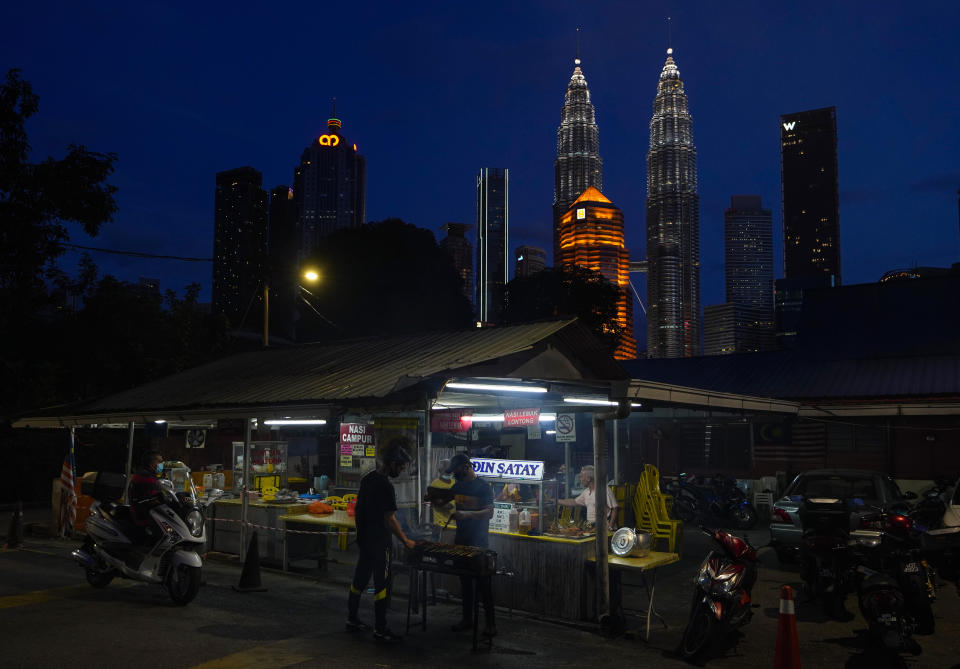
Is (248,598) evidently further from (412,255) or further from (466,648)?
(412,255)

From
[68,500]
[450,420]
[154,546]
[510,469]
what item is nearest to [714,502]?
[510,469]

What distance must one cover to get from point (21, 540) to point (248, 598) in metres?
6.94

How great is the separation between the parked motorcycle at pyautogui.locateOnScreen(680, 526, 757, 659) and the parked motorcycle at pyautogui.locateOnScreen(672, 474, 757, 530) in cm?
1102

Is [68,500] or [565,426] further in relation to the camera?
[68,500]

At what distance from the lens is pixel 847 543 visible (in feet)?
30.1

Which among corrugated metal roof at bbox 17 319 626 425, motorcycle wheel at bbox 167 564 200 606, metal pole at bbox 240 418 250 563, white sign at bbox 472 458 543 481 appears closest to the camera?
motorcycle wheel at bbox 167 564 200 606

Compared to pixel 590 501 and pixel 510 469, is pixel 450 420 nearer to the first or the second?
pixel 510 469

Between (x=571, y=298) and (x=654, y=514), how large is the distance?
43.7 m

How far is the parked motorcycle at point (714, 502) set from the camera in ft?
59.7

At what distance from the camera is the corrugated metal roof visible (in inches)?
408

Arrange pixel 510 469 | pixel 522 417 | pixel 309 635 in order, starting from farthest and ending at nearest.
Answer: pixel 510 469 < pixel 522 417 < pixel 309 635

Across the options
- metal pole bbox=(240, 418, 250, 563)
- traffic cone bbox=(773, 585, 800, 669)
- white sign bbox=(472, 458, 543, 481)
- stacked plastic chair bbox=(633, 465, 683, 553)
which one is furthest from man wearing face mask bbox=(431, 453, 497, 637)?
stacked plastic chair bbox=(633, 465, 683, 553)

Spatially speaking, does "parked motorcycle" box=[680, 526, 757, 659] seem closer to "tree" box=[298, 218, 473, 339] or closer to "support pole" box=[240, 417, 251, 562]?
"support pole" box=[240, 417, 251, 562]

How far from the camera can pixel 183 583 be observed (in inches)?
368
